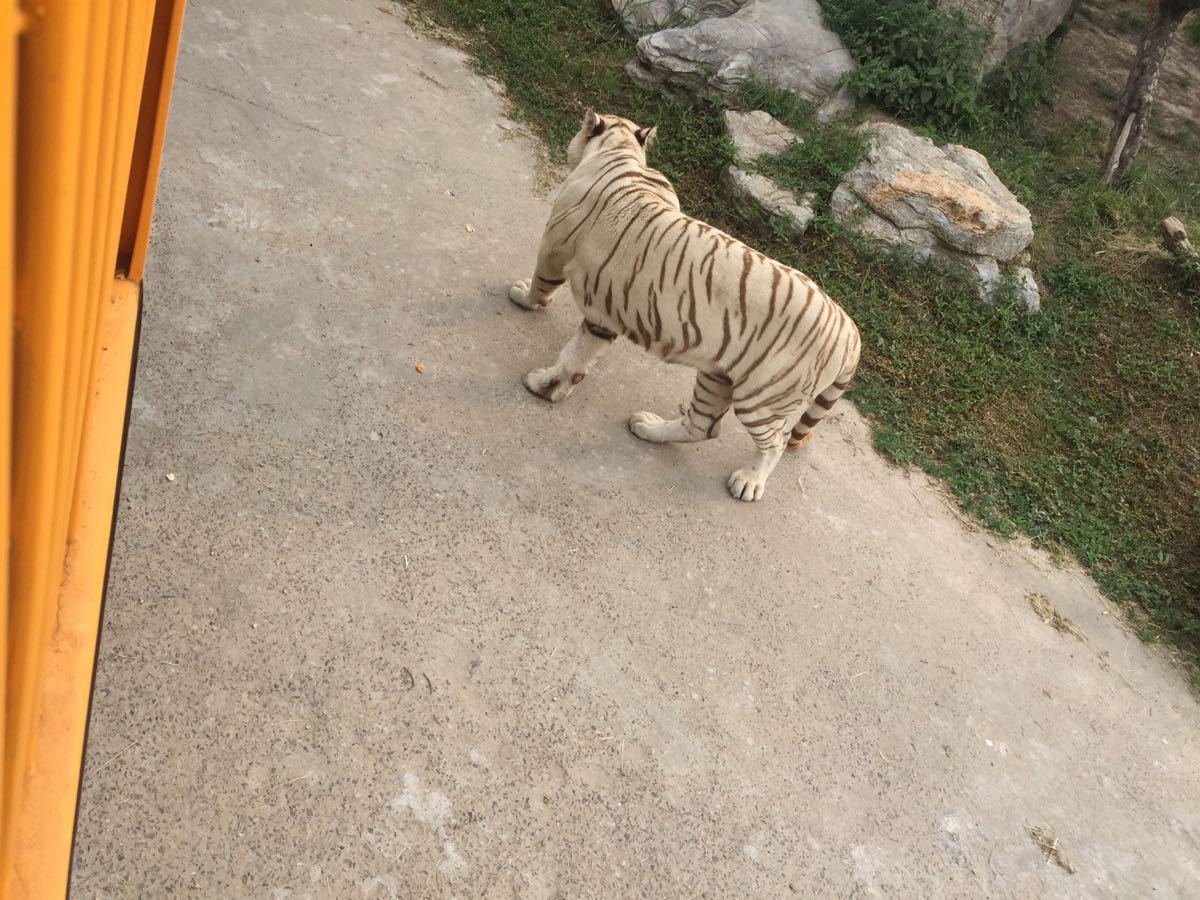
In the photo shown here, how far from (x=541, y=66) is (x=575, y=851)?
17.1 ft

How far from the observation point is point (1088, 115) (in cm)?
833

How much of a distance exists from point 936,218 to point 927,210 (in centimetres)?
8

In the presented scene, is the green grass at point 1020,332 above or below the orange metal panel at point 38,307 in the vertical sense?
below

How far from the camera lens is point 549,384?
13.1 feet

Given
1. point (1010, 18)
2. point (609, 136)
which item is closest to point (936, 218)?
point (609, 136)

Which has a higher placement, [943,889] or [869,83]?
[869,83]

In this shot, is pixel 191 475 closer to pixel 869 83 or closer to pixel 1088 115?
pixel 869 83

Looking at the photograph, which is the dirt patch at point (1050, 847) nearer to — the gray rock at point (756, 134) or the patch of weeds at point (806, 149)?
the patch of weeds at point (806, 149)

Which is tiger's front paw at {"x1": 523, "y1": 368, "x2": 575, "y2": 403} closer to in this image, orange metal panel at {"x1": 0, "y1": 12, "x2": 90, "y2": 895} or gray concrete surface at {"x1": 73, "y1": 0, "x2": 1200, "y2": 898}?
gray concrete surface at {"x1": 73, "y1": 0, "x2": 1200, "y2": 898}

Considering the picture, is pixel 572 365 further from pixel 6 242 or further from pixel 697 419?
pixel 6 242

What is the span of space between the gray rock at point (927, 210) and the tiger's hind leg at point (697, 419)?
8.21ft

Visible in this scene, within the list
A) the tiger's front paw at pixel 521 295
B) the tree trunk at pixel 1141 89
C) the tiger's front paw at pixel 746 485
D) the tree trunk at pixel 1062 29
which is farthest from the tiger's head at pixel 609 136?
the tree trunk at pixel 1062 29

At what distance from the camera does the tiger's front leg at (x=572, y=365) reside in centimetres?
384

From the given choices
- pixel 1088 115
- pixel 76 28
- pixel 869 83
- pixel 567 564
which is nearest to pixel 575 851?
pixel 567 564
